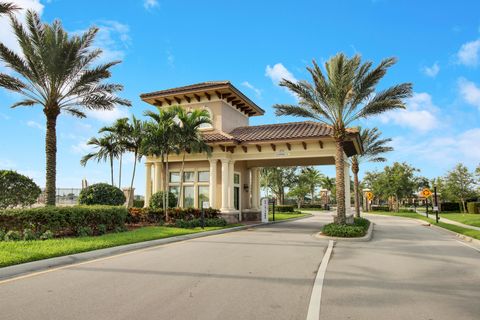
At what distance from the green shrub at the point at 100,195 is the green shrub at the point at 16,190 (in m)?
3.47

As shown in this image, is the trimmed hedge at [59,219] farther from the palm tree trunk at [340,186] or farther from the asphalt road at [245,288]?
the palm tree trunk at [340,186]

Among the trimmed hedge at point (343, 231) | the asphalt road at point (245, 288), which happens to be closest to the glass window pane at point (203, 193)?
the trimmed hedge at point (343, 231)

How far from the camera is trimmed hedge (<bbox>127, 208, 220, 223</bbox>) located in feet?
60.3

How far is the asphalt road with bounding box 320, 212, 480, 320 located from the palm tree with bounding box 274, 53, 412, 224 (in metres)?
6.84

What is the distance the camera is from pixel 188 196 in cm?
2372

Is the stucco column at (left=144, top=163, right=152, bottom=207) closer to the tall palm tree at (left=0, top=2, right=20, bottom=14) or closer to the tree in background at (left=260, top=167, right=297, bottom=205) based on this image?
the tall palm tree at (left=0, top=2, right=20, bottom=14)

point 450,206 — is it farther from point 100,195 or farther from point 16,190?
point 16,190

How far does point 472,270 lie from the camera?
8.24m

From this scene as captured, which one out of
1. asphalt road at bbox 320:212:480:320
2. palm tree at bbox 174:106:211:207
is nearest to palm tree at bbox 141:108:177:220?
palm tree at bbox 174:106:211:207

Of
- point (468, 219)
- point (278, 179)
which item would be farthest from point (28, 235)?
point (278, 179)

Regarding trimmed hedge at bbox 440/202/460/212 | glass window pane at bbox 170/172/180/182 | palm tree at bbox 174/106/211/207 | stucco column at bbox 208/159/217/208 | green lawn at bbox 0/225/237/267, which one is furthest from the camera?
trimmed hedge at bbox 440/202/460/212

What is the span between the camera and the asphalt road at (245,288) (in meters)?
4.93

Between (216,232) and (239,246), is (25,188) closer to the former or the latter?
→ (216,232)

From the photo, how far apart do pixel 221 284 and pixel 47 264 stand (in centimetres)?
434
